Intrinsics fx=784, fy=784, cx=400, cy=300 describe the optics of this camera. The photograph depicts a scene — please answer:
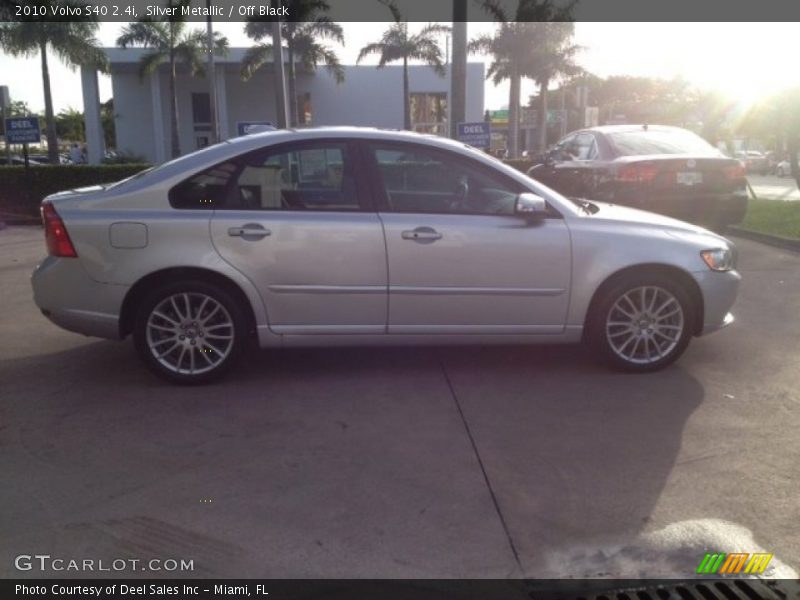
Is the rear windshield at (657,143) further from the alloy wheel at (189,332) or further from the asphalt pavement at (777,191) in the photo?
the asphalt pavement at (777,191)

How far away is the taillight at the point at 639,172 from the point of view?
952cm

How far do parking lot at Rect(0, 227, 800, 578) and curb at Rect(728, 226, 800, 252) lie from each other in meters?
5.00

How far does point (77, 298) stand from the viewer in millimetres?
5062

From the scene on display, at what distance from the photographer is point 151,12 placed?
1307 inches

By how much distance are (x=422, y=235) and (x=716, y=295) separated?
210 centimetres

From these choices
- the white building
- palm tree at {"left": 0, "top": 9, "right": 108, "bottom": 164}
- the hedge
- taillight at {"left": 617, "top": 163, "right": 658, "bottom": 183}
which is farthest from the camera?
the white building

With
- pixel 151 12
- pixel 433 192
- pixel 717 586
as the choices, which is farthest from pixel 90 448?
pixel 151 12

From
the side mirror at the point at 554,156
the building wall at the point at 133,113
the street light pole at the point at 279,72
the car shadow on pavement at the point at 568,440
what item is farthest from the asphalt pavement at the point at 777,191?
the building wall at the point at 133,113

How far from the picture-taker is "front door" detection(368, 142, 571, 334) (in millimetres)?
5152

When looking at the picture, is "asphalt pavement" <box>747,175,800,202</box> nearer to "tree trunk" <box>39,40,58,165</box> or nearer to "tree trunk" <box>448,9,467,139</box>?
"tree trunk" <box>448,9,467,139</box>

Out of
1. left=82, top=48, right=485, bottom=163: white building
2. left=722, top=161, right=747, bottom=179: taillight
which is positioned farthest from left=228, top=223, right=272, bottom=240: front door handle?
left=82, top=48, right=485, bottom=163: white building

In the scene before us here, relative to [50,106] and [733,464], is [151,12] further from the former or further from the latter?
[733,464]

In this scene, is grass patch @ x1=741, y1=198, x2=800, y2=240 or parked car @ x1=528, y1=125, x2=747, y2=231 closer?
parked car @ x1=528, y1=125, x2=747, y2=231

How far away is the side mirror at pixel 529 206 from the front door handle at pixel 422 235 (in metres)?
0.55
